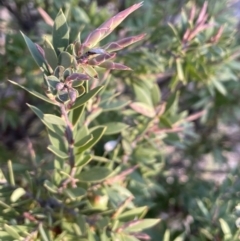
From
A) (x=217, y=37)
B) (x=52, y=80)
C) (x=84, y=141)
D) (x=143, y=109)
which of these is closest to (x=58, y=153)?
(x=84, y=141)

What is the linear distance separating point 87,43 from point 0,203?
0.29 metres

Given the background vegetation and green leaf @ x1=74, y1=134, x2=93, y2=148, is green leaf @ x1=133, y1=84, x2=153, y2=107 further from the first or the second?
green leaf @ x1=74, y1=134, x2=93, y2=148

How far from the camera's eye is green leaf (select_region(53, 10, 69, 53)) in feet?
1.65

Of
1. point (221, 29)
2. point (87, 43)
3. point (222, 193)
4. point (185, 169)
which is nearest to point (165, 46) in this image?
point (221, 29)

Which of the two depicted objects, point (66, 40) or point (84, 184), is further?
point (84, 184)

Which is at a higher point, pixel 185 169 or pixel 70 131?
pixel 70 131

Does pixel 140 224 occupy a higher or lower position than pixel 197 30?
lower

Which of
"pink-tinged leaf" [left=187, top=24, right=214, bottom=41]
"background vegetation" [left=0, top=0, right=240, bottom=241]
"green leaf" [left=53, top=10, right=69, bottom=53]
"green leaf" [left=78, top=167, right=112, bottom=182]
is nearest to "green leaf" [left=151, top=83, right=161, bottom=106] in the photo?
"background vegetation" [left=0, top=0, right=240, bottom=241]

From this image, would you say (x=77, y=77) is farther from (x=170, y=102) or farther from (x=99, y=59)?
(x=170, y=102)

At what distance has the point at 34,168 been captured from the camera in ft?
2.47

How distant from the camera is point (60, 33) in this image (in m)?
0.50

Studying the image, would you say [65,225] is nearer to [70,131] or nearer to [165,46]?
[70,131]

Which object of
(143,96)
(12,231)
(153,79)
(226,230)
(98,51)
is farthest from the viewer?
(153,79)

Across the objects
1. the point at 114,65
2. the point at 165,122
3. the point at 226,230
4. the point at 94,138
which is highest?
the point at 114,65
